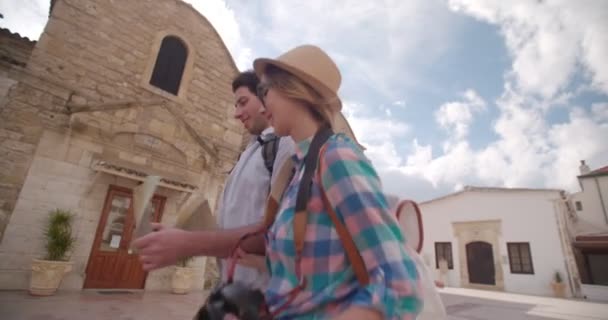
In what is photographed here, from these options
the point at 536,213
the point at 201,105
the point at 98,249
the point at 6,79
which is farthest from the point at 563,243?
the point at 6,79

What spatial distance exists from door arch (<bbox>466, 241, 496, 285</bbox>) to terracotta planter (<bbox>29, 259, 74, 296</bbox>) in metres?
18.3

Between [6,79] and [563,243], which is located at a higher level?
[6,79]

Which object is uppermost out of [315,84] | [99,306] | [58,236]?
[315,84]

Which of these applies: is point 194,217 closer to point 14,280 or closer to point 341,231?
point 341,231

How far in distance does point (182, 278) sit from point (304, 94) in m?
7.02

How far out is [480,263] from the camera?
15.8m

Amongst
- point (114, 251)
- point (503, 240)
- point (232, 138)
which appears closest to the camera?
point (114, 251)

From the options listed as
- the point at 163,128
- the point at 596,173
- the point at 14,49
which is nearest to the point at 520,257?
the point at 596,173

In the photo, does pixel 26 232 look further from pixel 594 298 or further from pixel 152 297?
pixel 594 298

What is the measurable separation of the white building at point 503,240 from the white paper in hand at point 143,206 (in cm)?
1449

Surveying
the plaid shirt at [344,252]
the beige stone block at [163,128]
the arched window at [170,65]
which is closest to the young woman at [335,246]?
the plaid shirt at [344,252]

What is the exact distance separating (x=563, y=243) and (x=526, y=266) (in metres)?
2.01

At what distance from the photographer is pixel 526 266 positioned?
14289 millimetres

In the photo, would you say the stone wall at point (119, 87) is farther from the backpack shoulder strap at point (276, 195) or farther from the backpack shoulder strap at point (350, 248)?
the backpack shoulder strap at point (350, 248)
